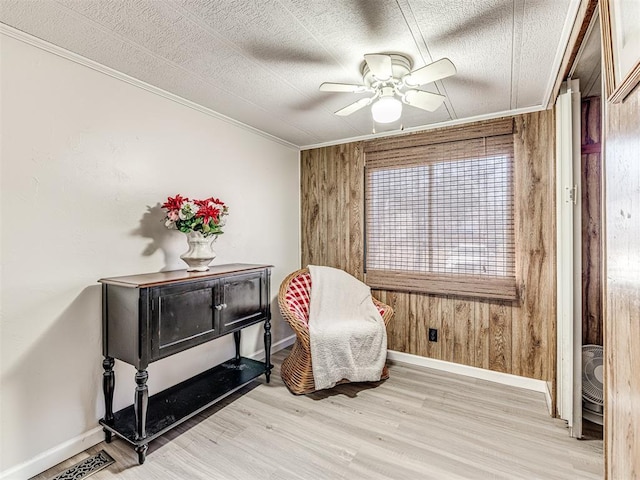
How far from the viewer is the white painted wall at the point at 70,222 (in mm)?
1677

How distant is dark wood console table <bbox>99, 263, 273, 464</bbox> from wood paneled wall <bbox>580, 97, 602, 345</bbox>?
8.50 feet

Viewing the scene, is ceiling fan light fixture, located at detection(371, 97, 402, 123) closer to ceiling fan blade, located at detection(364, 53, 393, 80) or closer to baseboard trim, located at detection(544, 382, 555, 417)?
ceiling fan blade, located at detection(364, 53, 393, 80)

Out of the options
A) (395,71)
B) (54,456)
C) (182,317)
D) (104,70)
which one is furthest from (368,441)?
(104,70)

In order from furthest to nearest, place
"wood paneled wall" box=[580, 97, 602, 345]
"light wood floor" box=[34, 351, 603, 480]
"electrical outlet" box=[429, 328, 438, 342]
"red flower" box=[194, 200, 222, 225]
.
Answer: "electrical outlet" box=[429, 328, 438, 342], "wood paneled wall" box=[580, 97, 602, 345], "red flower" box=[194, 200, 222, 225], "light wood floor" box=[34, 351, 603, 480]

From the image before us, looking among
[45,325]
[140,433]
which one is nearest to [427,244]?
[140,433]

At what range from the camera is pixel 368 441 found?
201 centimetres

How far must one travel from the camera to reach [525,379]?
2709mm

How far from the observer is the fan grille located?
2.14m

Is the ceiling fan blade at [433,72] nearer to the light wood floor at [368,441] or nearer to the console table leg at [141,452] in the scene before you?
the light wood floor at [368,441]

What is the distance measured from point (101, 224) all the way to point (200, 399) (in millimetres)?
1344

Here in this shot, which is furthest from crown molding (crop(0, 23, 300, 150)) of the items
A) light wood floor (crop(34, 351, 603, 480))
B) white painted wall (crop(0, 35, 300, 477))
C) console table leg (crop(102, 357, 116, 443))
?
light wood floor (crop(34, 351, 603, 480))

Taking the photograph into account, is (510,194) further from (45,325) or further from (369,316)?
(45,325)

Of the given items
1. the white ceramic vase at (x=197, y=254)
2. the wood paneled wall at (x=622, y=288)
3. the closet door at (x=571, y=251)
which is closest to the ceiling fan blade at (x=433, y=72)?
the wood paneled wall at (x=622, y=288)

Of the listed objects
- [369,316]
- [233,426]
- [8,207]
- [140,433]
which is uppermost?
[8,207]
